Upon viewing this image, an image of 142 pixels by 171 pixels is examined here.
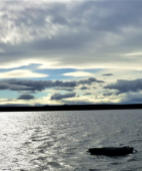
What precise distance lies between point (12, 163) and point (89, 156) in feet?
51.5

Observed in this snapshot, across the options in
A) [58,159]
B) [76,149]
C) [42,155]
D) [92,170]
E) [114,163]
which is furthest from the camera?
[76,149]

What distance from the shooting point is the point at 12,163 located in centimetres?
5084

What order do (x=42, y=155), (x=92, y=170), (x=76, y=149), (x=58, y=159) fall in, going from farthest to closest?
1. (x=76, y=149)
2. (x=42, y=155)
3. (x=58, y=159)
4. (x=92, y=170)

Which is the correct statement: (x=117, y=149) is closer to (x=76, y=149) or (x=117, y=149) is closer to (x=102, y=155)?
(x=102, y=155)

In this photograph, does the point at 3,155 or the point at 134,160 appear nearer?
the point at 134,160

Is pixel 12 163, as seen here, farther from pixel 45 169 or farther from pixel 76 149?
pixel 76 149

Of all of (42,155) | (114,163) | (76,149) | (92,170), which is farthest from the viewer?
(76,149)

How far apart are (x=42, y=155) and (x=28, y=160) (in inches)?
197

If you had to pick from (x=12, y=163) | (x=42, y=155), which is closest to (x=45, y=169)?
(x=12, y=163)

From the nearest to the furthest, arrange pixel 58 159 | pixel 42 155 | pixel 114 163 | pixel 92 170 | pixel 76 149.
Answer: pixel 92 170, pixel 114 163, pixel 58 159, pixel 42 155, pixel 76 149

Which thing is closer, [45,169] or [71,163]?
[45,169]

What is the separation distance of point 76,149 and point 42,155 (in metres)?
10.3

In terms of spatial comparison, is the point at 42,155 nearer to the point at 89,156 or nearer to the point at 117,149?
the point at 89,156

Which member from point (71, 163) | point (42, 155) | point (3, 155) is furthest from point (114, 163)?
point (3, 155)
